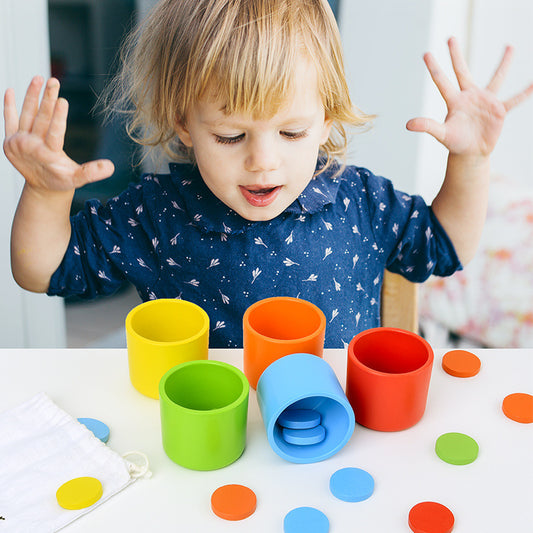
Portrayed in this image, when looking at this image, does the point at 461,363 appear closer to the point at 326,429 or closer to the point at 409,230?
the point at 326,429

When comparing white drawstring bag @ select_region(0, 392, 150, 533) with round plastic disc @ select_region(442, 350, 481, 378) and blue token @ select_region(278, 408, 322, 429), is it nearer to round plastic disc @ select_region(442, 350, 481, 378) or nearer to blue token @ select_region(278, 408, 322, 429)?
blue token @ select_region(278, 408, 322, 429)

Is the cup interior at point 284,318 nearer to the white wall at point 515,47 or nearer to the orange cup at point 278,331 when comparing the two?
the orange cup at point 278,331

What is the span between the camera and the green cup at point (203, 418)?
570 mm

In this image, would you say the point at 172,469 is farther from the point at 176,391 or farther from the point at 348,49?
the point at 348,49

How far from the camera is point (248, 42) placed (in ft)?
2.56

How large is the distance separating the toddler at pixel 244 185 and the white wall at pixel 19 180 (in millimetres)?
421

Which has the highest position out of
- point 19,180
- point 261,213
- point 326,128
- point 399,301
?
point 326,128

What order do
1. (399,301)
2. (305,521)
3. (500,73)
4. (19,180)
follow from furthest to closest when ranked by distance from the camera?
(19,180) < (399,301) < (500,73) < (305,521)

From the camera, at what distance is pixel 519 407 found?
66cm

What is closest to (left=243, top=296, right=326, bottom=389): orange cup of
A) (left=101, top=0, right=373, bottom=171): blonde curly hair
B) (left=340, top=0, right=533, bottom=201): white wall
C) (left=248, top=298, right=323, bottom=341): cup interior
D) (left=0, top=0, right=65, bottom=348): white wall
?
(left=248, top=298, right=323, bottom=341): cup interior

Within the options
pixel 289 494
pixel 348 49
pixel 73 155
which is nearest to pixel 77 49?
pixel 73 155

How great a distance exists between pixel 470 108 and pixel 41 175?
0.55 metres

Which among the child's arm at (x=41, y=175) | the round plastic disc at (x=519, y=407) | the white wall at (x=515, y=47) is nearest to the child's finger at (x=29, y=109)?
the child's arm at (x=41, y=175)

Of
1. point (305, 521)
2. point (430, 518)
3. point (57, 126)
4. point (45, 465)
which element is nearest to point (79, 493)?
point (45, 465)
